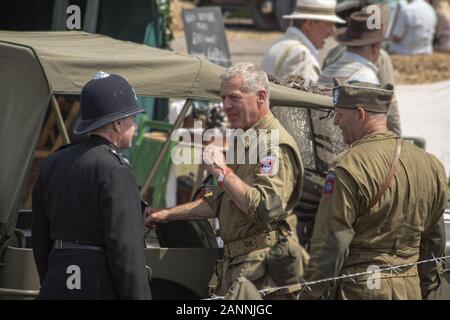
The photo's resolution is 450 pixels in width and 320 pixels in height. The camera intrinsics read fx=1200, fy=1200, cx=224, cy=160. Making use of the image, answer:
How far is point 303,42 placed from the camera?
9258 millimetres

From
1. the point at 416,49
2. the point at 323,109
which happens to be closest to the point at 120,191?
the point at 323,109

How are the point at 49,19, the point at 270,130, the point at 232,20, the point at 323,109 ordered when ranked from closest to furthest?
the point at 270,130 → the point at 323,109 → the point at 49,19 → the point at 232,20

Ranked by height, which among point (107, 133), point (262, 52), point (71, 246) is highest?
point (107, 133)

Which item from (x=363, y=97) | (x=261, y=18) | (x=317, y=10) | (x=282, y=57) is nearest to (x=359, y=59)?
(x=282, y=57)

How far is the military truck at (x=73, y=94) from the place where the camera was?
6.09 meters

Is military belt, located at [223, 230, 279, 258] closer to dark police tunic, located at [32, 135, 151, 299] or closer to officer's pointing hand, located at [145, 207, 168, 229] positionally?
officer's pointing hand, located at [145, 207, 168, 229]

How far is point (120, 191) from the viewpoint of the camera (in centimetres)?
490

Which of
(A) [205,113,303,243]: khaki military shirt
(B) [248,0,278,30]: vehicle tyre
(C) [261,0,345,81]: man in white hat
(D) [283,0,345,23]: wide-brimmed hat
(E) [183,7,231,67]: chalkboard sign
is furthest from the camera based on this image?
(B) [248,0,278,30]: vehicle tyre

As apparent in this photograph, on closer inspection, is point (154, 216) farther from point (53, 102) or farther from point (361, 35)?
point (361, 35)

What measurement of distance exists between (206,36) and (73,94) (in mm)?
6809

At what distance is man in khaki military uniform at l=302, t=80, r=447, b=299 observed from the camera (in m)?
5.07

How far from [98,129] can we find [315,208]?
2.67 m

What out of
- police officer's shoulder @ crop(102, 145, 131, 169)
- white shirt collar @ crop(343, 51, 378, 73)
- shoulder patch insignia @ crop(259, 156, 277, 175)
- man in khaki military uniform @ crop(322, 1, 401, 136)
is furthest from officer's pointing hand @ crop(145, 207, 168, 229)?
white shirt collar @ crop(343, 51, 378, 73)
